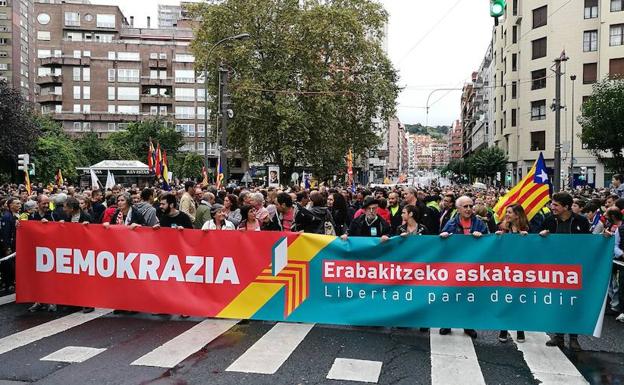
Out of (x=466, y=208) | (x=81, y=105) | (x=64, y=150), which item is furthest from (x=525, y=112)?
(x=81, y=105)

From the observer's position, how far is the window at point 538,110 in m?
52.9

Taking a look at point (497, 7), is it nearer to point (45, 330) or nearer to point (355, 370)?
point (355, 370)

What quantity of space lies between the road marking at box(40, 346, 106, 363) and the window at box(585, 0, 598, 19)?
53231mm

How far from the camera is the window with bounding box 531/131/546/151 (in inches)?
2088

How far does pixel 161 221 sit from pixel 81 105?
79.4m

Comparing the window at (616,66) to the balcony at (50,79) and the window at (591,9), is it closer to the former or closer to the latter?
the window at (591,9)

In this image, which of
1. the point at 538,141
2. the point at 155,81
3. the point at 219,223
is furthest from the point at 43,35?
the point at 219,223

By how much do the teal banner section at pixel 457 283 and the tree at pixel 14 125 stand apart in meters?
33.3

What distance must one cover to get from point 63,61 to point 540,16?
62148mm

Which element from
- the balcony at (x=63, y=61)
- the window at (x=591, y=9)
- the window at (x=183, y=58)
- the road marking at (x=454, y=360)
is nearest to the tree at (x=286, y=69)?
the window at (x=591, y=9)

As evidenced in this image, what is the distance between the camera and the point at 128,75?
268ft

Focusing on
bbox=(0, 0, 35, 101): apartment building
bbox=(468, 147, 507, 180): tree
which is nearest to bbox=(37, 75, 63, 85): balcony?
bbox=(0, 0, 35, 101): apartment building

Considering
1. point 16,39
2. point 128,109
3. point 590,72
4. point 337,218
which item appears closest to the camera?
point 337,218

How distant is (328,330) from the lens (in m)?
7.38
